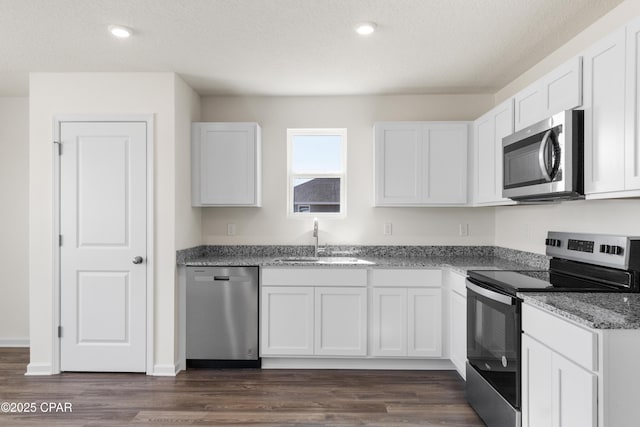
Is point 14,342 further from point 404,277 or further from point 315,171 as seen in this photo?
point 404,277

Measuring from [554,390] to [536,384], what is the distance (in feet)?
0.53

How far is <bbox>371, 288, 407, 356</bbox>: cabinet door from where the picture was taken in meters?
3.36

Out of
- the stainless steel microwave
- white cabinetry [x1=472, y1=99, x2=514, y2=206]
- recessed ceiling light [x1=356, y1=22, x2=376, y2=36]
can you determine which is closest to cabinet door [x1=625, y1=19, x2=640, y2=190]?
the stainless steel microwave

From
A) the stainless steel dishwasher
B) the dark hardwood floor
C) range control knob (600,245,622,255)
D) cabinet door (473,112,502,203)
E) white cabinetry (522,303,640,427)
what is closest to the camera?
white cabinetry (522,303,640,427)

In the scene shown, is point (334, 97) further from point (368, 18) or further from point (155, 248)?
point (155, 248)

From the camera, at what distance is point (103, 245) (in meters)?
3.32

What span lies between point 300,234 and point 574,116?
2594 mm

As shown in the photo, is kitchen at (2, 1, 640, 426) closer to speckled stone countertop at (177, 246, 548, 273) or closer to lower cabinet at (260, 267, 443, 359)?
speckled stone countertop at (177, 246, 548, 273)

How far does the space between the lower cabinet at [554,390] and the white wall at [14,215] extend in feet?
14.7

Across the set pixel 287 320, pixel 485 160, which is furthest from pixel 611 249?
pixel 287 320

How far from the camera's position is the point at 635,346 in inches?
57.9

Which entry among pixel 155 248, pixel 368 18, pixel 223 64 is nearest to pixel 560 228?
pixel 368 18

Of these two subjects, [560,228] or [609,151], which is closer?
[609,151]

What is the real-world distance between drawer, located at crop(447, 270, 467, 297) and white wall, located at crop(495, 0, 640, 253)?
0.67m
